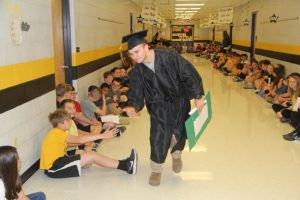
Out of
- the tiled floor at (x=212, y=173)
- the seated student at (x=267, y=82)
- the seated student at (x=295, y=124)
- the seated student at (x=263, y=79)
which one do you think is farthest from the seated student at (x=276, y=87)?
the seated student at (x=295, y=124)

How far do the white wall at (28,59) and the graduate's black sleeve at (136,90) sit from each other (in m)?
1.15

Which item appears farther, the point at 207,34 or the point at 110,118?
the point at 207,34

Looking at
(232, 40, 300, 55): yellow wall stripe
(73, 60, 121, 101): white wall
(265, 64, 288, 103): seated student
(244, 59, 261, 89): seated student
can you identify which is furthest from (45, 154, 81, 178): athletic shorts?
(244, 59, 261, 89): seated student

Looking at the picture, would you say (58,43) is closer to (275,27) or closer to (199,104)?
(199,104)

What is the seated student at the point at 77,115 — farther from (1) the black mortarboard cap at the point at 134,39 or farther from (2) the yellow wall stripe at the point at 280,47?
(2) the yellow wall stripe at the point at 280,47

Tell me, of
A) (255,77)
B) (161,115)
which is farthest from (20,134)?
(255,77)

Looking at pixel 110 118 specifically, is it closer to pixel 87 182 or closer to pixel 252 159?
pixel 87 182

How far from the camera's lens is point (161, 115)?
3.65 m

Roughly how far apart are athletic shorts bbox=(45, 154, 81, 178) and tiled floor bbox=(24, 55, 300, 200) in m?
0.07

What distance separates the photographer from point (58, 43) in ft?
18.9

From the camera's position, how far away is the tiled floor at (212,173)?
3514mm

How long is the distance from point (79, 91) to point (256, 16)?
9.62 m

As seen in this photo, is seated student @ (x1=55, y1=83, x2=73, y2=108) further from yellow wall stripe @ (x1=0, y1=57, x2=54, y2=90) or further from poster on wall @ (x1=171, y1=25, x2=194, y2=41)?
poster on wall @ (x1=171, y1=25, x2=194, y2=41)

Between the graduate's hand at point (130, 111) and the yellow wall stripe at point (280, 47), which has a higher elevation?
the yellow wall stripe at point (280, 47)
